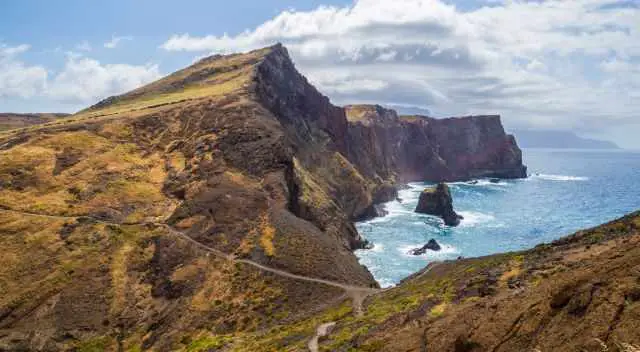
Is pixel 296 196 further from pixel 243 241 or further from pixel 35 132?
pixel 35 132

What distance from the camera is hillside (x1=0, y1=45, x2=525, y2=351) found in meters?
66.9

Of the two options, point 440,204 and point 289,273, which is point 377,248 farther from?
point 289,273

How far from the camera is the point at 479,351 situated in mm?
22719

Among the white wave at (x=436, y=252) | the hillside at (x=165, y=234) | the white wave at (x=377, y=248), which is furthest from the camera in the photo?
the white wave at (x=377, y=248)

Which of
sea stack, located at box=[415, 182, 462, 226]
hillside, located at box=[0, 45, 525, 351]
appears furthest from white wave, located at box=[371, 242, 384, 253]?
sea stack, located at box=[415, 182, 462, 226]

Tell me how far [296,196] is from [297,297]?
124 ft

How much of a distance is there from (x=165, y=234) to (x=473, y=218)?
119 m

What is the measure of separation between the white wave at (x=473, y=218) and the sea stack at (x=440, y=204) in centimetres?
299

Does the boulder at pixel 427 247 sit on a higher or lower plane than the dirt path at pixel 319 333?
lower

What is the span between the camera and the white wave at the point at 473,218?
162 meters

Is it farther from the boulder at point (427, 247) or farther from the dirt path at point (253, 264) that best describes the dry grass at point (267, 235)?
the boulder at point (427, 247)

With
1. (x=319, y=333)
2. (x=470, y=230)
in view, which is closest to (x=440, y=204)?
(x=470, y=230)

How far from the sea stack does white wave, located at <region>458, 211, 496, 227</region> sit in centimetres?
299

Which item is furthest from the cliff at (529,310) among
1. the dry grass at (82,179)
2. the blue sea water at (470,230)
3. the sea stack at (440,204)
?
the sea stack at (440,204)
